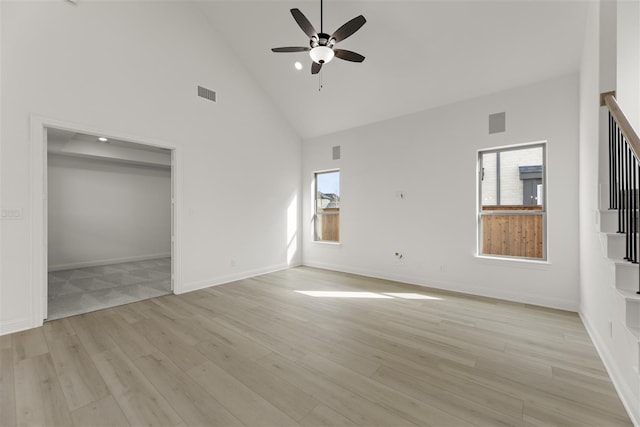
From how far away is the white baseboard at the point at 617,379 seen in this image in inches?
65.7

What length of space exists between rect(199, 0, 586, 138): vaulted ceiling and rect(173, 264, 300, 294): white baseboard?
357cm

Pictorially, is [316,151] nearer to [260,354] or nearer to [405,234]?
[405,234]

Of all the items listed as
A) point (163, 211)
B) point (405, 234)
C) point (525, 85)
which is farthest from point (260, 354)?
point (163, 211)

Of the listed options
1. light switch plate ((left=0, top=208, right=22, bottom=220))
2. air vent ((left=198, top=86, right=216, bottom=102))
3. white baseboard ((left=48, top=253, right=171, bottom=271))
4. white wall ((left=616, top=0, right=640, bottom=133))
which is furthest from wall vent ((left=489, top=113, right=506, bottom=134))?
white baseboard ((left=48, top=253, right=171, bottom=271))

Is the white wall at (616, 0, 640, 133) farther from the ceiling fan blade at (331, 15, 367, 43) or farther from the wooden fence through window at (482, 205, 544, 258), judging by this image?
the ceiling fan blade at (331, 15, 367, 43)

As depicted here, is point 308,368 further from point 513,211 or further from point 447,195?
point 513,211

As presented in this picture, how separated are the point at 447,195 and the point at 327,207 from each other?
2.77m

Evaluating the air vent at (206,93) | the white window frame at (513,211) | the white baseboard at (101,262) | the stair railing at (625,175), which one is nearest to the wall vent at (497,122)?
the white window frame at (513,211)

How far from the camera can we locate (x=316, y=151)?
6.35m

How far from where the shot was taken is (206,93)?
4691 mm

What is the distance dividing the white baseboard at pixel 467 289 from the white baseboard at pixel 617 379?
75cm

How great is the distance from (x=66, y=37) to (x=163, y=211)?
5.14 meters

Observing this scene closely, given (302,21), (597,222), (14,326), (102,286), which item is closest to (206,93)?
(302,21)

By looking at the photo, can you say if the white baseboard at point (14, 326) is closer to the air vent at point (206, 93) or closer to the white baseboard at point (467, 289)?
the air vent at point (206, 93)
